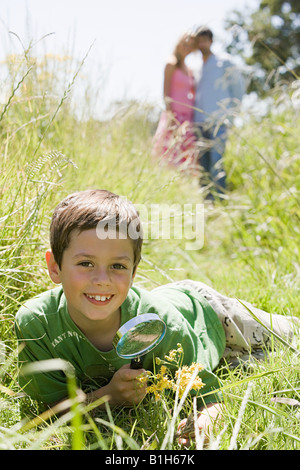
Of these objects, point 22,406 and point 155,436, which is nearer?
point 155,436

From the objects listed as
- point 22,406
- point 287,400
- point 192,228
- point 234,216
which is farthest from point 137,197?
point 287,400

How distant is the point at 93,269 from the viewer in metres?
1.67

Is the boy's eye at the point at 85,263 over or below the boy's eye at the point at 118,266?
over

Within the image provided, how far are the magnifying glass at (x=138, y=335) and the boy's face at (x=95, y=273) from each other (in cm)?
19

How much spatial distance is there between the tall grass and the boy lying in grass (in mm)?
87

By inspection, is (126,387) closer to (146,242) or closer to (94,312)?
(94,312)

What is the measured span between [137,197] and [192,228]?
868mm

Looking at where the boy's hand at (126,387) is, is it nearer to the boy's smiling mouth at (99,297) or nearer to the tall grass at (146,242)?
the tall grass at (146,242)

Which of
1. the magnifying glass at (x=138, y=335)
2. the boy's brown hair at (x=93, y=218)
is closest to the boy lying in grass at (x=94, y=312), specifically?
the boy's brown hair at (x=93, y=218)

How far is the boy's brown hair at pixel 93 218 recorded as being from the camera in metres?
1.71

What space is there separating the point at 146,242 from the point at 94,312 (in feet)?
5.23

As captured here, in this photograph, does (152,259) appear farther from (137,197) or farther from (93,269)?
(93,269)

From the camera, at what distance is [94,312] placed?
1.69 m

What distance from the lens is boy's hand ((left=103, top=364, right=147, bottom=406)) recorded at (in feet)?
5.28
